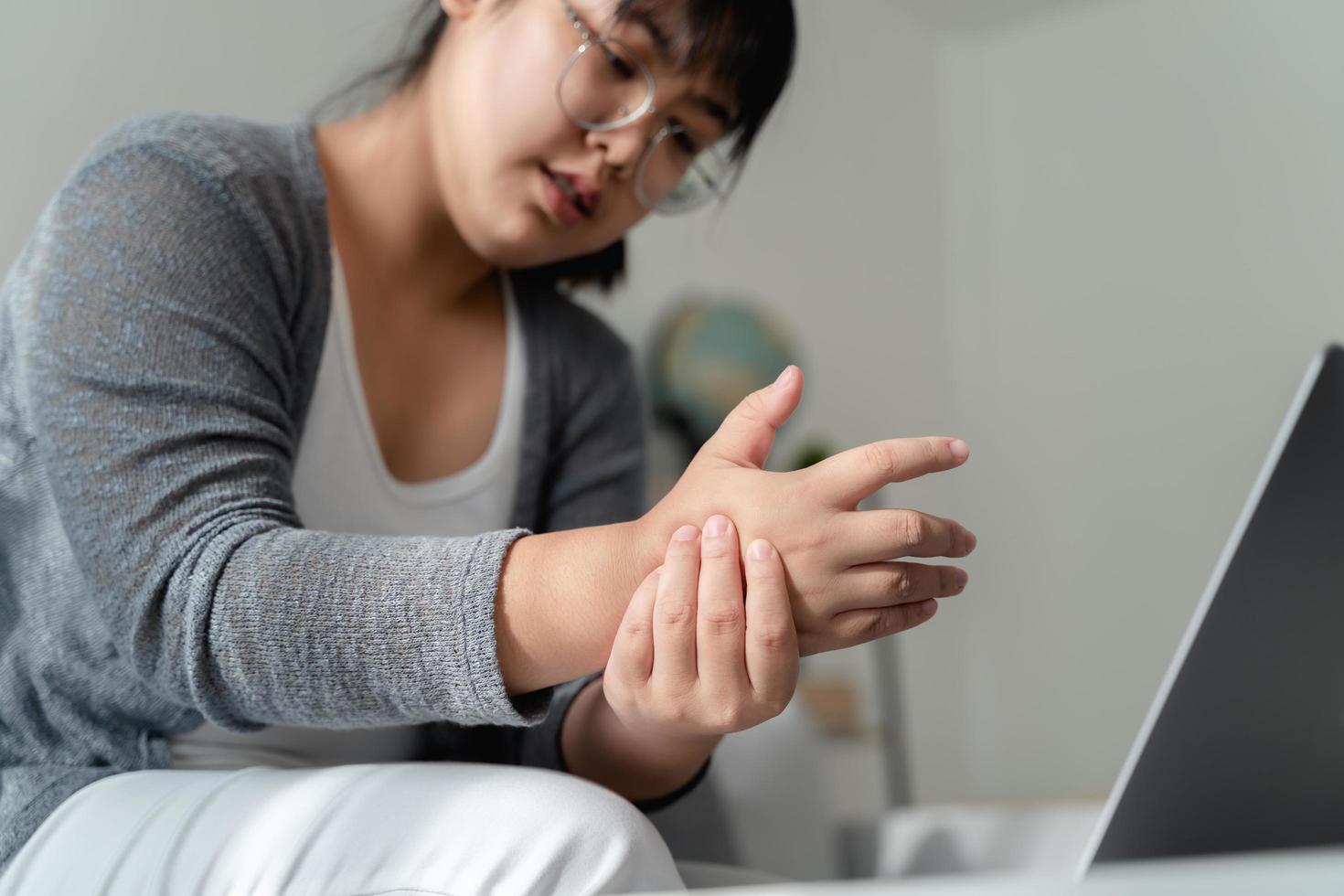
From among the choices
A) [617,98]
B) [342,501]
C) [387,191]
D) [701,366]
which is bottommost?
[701,366]

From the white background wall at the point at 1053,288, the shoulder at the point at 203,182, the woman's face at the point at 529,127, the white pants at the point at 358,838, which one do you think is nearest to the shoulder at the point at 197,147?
the shoulder at the point at 203,182

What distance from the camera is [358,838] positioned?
0.48 metres

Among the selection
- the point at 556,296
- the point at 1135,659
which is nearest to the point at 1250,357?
the point at 1135,659

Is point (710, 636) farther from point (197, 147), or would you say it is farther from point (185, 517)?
point (197, 147)

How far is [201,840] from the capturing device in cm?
50

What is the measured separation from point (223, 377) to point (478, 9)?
400 millimetres

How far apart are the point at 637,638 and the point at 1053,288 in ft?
9.46

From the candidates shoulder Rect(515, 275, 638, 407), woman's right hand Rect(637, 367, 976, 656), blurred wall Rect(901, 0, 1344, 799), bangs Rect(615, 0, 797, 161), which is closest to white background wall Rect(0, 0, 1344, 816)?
blurred wall Rect(901, 0, 1344, 799)

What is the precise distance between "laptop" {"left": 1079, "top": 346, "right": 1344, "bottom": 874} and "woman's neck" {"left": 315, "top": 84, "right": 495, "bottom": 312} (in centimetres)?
65

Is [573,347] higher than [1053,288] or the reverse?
higher

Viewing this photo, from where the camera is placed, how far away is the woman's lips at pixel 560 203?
81 centimetres

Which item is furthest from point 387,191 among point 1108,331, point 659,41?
point 1108,331

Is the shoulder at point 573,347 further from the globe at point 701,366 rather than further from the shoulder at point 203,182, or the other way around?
the globe at point 701,366

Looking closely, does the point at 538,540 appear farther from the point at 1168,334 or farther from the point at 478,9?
the point at 1168,334
